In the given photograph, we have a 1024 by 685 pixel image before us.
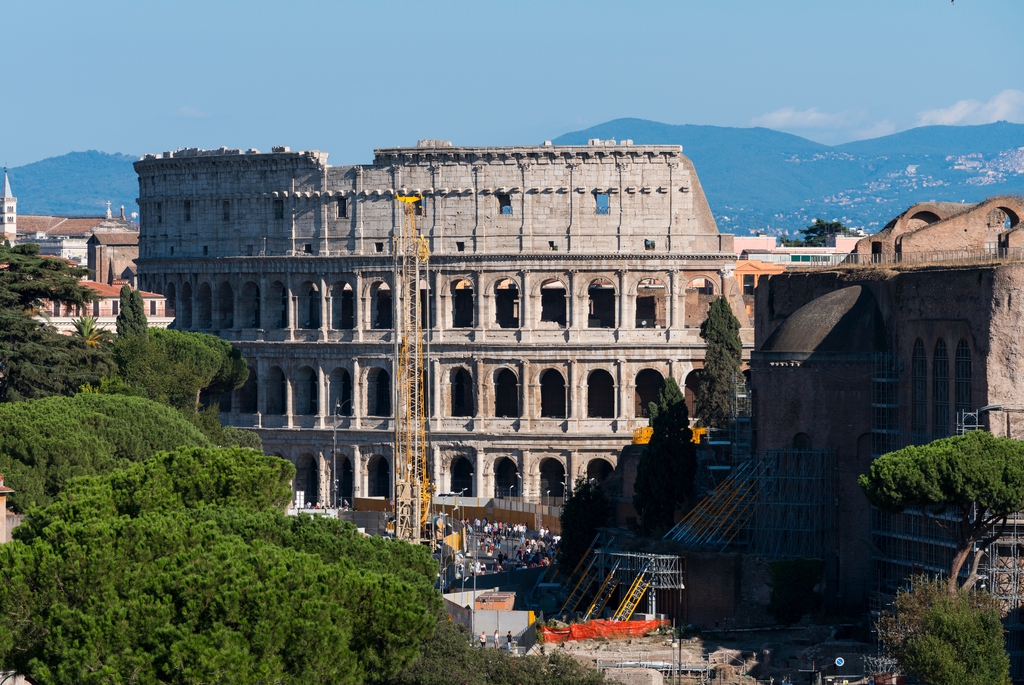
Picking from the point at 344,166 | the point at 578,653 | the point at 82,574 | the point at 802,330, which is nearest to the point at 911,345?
the point at 802,330

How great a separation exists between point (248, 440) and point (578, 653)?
37.6 meters

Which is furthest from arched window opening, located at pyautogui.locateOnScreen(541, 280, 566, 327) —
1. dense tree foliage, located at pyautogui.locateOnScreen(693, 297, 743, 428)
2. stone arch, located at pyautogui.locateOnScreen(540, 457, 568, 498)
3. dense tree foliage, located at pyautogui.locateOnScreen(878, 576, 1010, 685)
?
dense tree foliage, located at pyautogui.locateOnScreen(878, 576, 1010, 685)

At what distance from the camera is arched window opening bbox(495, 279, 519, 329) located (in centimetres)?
9231

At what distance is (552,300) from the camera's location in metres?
92.1

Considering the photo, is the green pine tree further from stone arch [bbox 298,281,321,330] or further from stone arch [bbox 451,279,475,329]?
stone arch [bbox 451,279,475,329]

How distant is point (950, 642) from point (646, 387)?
4541cm

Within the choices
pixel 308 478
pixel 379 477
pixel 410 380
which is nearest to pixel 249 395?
pixel 308 478

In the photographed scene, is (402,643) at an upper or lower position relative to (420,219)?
lower

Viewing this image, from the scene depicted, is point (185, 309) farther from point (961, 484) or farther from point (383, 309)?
point (961, 484)

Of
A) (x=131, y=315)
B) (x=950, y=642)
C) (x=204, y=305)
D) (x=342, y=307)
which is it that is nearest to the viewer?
(x=950, y=642)

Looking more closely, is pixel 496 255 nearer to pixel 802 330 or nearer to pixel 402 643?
pixel 802 330

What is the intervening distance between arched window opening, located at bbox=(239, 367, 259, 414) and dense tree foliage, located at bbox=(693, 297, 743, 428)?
23245mm

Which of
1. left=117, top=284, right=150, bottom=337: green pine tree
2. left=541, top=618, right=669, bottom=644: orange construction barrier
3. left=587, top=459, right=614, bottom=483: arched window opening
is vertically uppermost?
Answer: left=117, top=284, right=150, bottom=337: green pine tree

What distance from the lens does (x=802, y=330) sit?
6003cm
